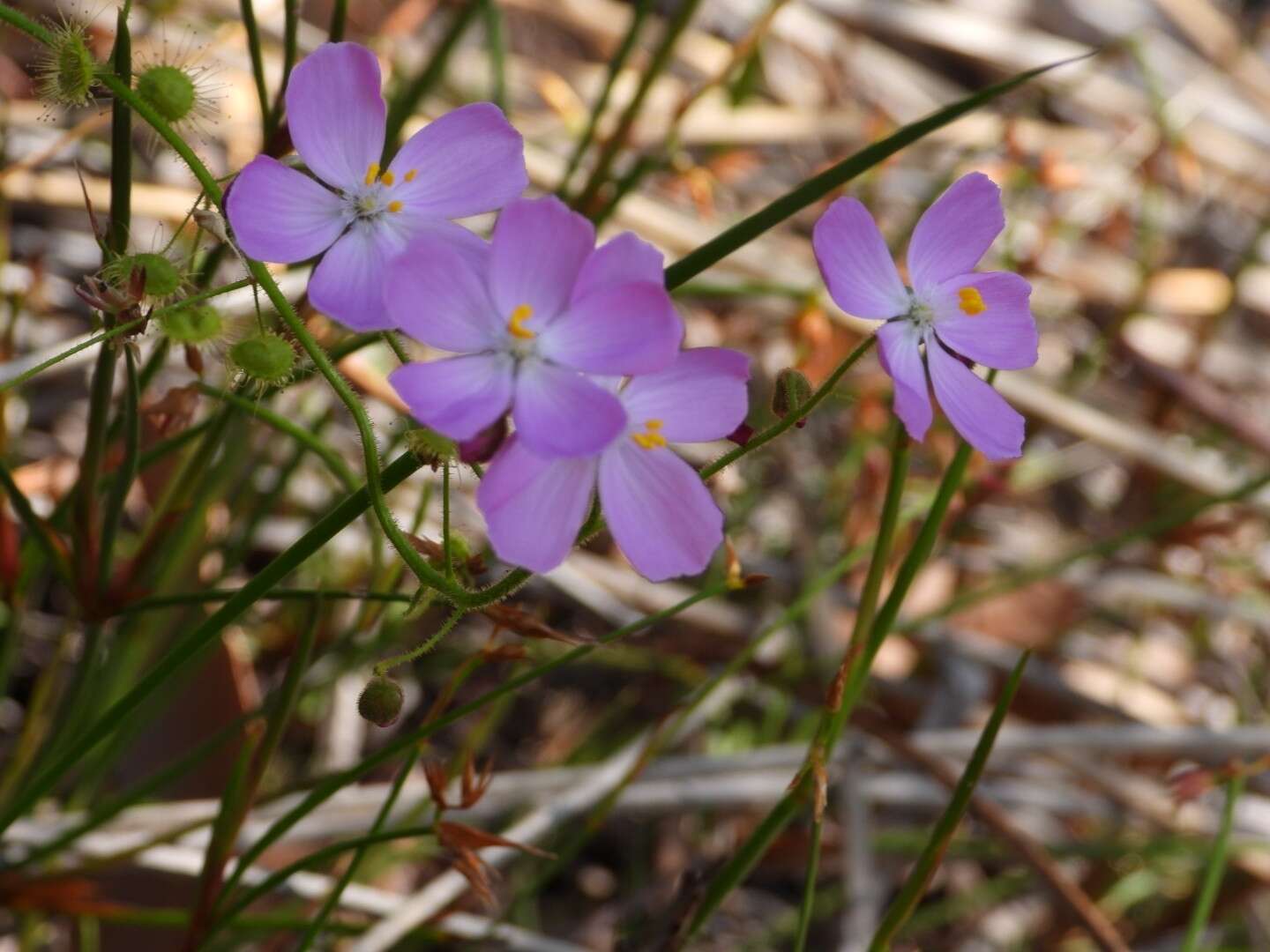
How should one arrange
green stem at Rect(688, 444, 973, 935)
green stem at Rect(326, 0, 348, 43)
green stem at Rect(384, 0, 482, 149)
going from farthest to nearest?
green stem at Rect(384, 0, 482, 149), green stem at Rect(326, 0, 348, 43), green stem at Rect(688, 444, 973, 935)

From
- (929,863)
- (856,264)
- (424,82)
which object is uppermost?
(424,82)

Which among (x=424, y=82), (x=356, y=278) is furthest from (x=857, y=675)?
(x=424, y=82)

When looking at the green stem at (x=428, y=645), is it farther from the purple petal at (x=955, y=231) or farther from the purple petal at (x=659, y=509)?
the purple petal at (x=955, y=231)

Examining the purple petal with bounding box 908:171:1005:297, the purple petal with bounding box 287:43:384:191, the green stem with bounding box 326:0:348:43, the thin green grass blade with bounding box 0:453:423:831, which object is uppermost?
the green stem with bounding box 326:0:348:43

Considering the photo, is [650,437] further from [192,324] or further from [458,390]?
[192,324]

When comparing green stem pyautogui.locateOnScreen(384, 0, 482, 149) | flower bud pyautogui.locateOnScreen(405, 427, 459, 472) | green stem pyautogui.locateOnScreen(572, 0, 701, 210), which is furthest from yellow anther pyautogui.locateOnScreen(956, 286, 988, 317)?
green stem pyautogui.locateOnScreen(572, 0, 701, 210)

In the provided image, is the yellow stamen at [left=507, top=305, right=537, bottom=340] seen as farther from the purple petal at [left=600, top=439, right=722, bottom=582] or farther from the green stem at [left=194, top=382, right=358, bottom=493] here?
the green stem at [left=194, top=382, right=358, bottom=493]
